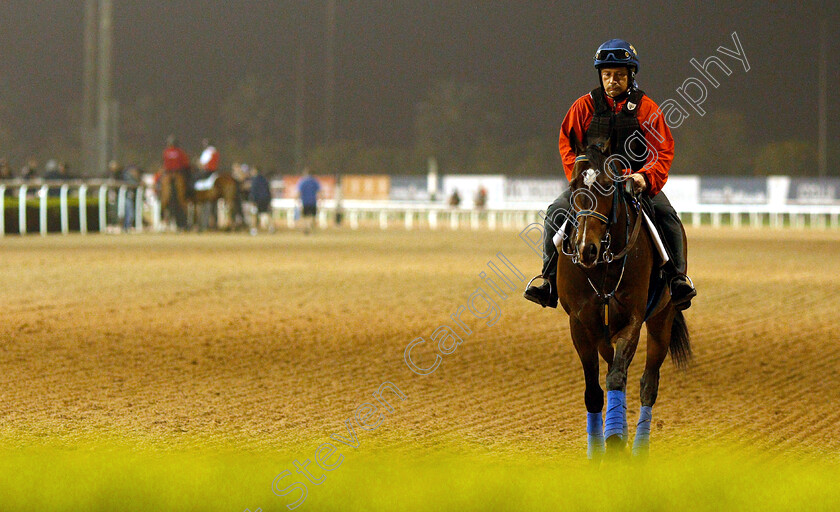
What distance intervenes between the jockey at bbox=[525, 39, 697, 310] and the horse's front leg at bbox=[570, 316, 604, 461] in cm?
56

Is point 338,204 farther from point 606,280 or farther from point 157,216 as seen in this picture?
point 606,280

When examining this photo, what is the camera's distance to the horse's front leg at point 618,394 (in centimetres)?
551

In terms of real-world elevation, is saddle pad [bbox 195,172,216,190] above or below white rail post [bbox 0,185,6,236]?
above

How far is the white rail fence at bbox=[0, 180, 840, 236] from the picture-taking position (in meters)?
28.1

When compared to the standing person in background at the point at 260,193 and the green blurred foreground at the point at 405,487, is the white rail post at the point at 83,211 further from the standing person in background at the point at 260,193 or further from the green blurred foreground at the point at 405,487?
the green blurred foreground at the point at 405,487

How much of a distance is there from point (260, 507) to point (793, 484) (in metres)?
1.78

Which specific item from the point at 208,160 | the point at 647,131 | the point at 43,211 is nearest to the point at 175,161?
the point at 208,160

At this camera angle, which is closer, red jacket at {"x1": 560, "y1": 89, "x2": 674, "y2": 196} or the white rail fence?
red jacket at {"x1": 560, "y1": 89, "x2": 674, "y2": 196}

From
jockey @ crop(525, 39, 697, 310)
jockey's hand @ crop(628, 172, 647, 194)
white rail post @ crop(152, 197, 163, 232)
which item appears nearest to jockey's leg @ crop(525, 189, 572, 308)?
jockey @ crop(525, 39, 697, 310)

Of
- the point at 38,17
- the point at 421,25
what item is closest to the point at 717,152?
the point at 421,25

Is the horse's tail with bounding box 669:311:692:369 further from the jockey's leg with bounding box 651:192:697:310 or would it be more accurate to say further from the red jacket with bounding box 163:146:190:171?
the red jacket with bounding box 163:146:190:171

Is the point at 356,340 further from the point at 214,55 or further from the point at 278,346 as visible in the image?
the point at 214,55

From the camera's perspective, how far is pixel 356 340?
35.1ft

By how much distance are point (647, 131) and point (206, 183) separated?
24319 mm
